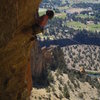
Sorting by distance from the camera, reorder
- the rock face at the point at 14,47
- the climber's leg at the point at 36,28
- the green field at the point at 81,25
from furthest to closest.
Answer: the green field at the point at 81,25 → the climber's leg at the point at 36,28 → the rock face at the point at 14,47

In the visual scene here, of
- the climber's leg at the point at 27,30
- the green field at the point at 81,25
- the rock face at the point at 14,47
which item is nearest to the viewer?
the rock face at the point at 14,47

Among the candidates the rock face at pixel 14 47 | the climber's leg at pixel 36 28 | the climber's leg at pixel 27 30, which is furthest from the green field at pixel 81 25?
the climber's leg at pixel 27 30

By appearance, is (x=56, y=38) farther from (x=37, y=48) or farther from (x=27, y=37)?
(x=27, y=37)

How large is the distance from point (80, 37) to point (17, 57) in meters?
132

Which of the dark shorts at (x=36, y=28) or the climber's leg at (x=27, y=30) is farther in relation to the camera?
the dark shorts at (x=36, y=28)

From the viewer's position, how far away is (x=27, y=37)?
1480 cm

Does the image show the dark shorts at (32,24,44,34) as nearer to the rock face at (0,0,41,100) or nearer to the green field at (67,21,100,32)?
the rock face at (0,0,41,100)

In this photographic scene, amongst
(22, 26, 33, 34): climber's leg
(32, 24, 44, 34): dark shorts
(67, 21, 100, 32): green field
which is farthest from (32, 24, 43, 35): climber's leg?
(67, 21, 100, 32): green field

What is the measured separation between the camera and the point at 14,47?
14.1 meters

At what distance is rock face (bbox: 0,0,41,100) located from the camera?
1244cm

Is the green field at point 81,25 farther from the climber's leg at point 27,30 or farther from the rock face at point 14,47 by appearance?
the climber's leg at point 27,30

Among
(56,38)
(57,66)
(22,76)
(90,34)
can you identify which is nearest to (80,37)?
(90,34)

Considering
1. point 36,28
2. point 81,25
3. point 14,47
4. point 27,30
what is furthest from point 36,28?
point 81,25

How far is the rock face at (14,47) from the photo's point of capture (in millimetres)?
12438
